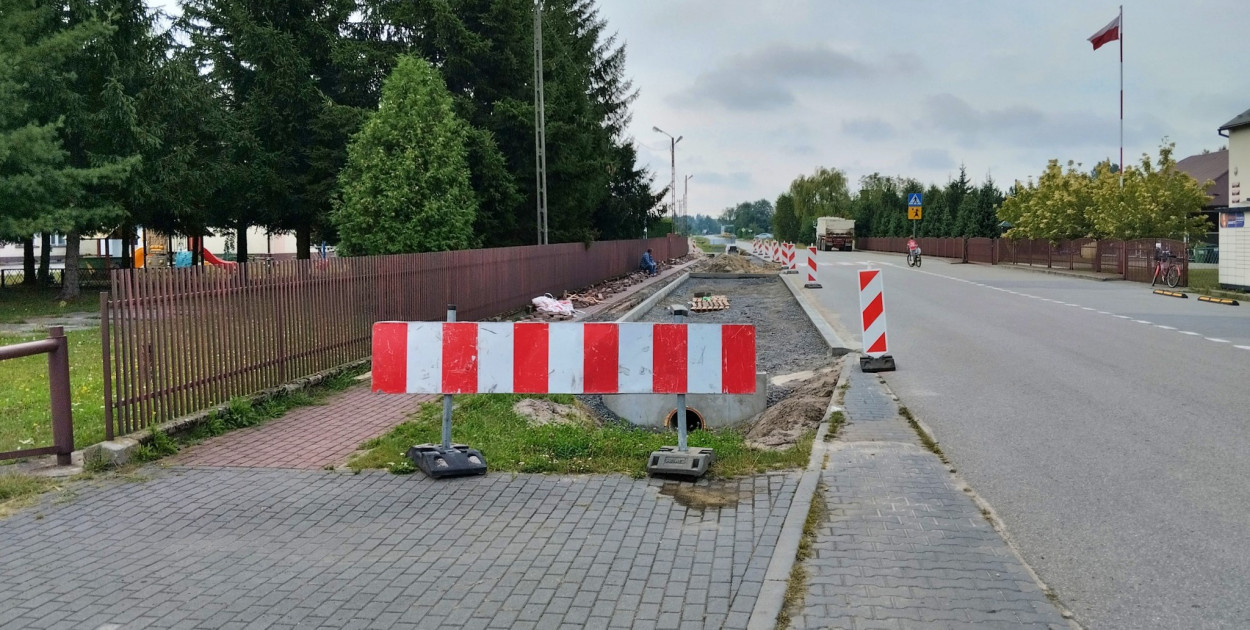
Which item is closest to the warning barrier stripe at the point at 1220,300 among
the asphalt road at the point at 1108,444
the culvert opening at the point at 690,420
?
the asphalt road at the point at 1108,444

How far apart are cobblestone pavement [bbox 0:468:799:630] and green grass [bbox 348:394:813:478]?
277mm

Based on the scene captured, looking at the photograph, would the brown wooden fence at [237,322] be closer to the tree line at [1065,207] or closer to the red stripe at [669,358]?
the red stripe at [669,358]

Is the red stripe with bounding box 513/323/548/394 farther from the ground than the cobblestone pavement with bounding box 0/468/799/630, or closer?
farther from the ground

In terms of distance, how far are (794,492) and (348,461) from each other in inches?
135

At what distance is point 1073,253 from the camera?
42.8 m

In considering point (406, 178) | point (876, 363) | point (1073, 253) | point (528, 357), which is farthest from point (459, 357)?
point (1073, 253)

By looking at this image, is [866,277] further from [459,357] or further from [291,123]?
[291,123]

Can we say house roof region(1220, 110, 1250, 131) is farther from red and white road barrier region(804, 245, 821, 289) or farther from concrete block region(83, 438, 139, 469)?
concrete block region(83, 438, 139, 469)

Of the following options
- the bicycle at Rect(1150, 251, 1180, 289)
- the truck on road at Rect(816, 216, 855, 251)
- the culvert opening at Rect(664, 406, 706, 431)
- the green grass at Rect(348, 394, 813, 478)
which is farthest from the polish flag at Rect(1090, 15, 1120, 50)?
the truck on road at Rect(816, 216, 855, 251)

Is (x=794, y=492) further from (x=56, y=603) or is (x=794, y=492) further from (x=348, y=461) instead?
(x=56, y=603)

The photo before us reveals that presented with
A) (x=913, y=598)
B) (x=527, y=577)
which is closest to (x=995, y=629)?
(x=913, y=598)

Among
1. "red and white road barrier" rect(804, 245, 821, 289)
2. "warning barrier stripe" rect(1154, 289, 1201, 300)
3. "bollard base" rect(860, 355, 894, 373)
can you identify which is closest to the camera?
"bollard base" rect(860, 355, 894, 373)

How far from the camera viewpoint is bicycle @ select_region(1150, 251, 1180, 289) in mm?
29594

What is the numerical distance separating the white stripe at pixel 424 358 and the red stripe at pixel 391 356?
4 centimetres
